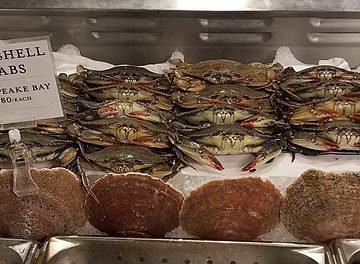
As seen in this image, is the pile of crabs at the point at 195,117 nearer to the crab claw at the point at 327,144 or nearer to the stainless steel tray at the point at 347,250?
the crab claw at the point at 327,144

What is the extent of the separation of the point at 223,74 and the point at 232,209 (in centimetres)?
53

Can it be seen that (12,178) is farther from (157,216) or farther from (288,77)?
(288,77)

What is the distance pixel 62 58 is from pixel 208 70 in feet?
1.70

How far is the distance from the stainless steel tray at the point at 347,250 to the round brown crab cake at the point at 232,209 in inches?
7.4

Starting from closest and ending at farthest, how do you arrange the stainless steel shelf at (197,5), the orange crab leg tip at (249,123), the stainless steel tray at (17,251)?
A: 1. the stainless steel tray at (17,251)
2. the orange crab leg tip at (249,123)
3. the stainless steel shelf at (197,5)

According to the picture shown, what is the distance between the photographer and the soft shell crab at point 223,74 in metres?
2.21

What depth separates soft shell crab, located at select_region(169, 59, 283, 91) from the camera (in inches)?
86.9

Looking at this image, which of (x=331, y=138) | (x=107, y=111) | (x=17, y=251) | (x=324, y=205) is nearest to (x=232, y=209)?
(x=324, y=205)

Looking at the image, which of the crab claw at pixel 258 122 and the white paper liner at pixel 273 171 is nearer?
the white paper liner at pixel 273 171

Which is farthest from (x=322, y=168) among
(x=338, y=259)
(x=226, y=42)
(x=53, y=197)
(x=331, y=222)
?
(x=53, y=197)

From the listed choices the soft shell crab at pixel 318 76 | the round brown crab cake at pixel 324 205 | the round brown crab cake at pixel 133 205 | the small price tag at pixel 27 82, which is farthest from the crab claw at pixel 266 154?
the small price tag at pixel 27 82

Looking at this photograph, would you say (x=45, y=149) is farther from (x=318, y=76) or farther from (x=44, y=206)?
(x=318, y=76)

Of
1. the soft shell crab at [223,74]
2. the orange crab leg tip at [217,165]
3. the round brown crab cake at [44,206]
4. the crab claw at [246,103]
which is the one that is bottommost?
the round brown crab cake at [44,206]

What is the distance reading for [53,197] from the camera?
1.87m
